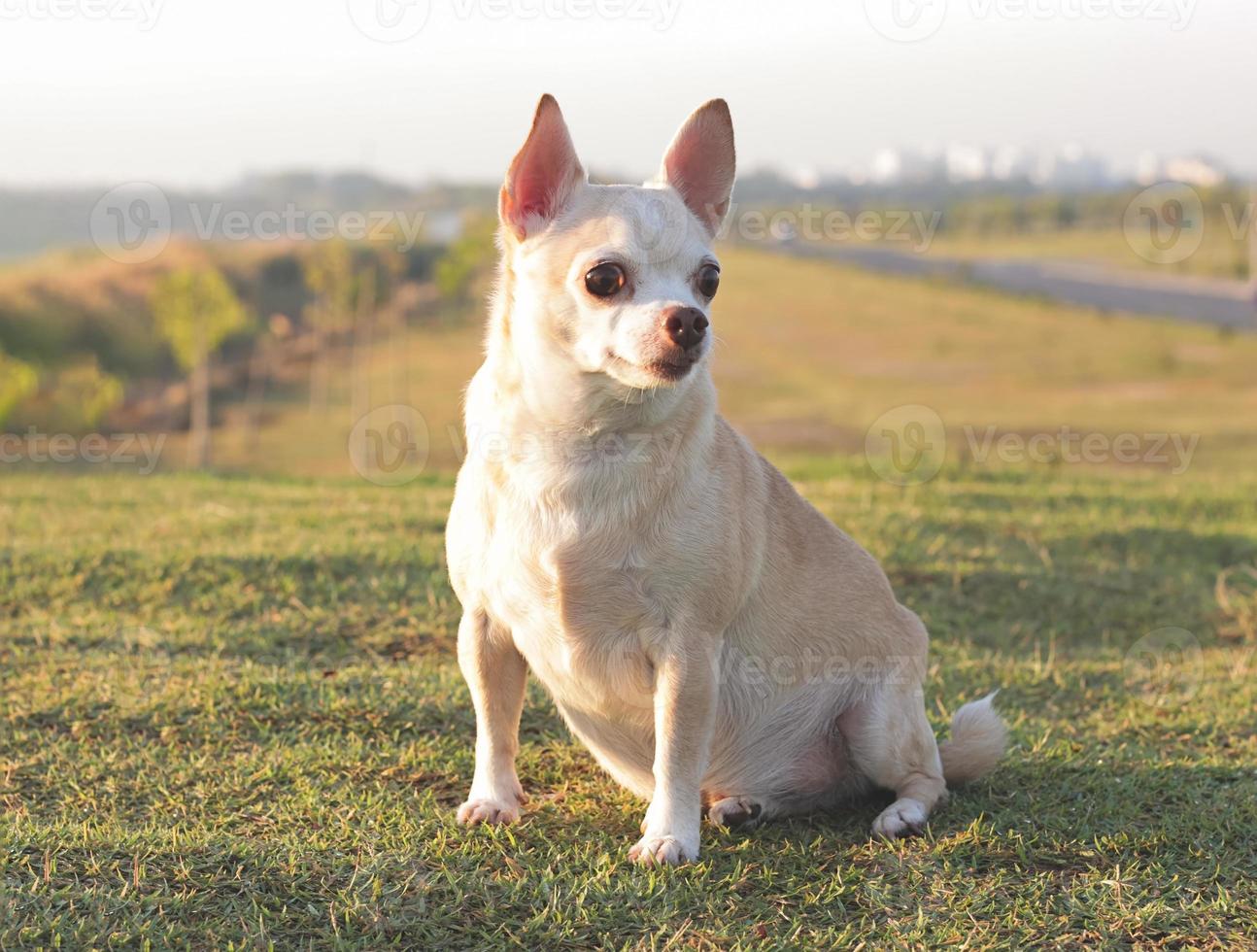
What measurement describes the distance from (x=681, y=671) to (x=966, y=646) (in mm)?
3596

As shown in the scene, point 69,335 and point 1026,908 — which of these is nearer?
point 1026,908

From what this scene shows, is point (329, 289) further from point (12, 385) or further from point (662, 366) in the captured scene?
point (662, 366)

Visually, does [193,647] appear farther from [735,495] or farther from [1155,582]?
[1155,582]

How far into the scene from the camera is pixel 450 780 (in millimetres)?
4957

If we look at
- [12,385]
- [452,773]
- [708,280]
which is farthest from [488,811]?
[12,385]

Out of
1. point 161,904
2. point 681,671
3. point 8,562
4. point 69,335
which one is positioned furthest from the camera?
point 69,335

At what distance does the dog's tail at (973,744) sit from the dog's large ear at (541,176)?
2505mm

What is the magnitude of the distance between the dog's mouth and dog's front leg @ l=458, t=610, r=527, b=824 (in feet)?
3.51

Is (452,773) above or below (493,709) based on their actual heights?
below

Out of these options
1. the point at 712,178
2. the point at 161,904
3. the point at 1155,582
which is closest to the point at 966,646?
the point at 1155,582

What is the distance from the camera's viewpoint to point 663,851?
4.08 meters

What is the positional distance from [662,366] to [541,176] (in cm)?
83

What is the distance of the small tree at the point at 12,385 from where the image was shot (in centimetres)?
1908

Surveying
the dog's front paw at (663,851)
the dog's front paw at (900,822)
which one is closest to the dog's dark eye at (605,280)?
the dog's front paw at (663,851)
